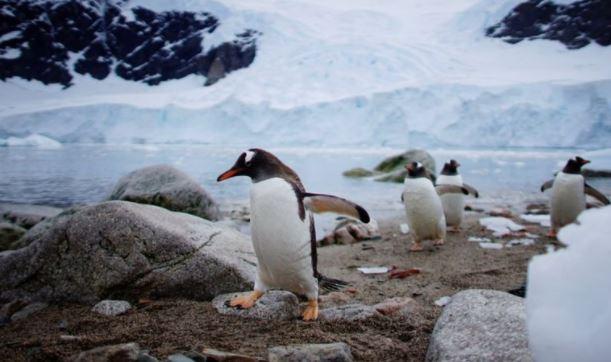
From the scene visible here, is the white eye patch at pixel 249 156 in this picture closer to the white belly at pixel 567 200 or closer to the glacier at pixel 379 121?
the white belly at pixel 567 200

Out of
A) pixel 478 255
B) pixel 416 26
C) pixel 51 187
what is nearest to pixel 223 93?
pixel 416 26

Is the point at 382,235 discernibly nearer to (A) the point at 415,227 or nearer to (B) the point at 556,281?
(A) the point at 415,227

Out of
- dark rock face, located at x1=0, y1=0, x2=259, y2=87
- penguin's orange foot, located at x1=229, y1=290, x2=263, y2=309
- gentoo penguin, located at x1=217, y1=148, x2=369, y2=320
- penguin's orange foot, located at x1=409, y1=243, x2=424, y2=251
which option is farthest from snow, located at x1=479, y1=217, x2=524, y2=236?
dark rock face, located at x1=0, y1=0, x2=259, y2=87

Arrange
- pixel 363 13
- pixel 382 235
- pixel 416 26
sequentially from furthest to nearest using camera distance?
1. pixel 363 13
2. pixel 416 26
3. pixel 382 235

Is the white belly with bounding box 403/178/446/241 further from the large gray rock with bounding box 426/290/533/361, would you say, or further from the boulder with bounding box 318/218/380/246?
the large gray rock with bounding box 426/290/533/361

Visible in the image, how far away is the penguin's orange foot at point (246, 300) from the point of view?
7.48 ft

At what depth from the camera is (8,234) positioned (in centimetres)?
482

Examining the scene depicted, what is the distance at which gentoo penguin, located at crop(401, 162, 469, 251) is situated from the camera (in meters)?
4.64

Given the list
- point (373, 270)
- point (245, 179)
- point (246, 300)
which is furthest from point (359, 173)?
point (246, 300)

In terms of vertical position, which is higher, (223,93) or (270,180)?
(223,93)

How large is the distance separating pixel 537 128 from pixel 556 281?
60.9 feet

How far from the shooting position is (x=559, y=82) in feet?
62.8

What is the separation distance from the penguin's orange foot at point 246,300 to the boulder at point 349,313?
0.34 metres

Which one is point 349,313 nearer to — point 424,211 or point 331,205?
point 331,205
